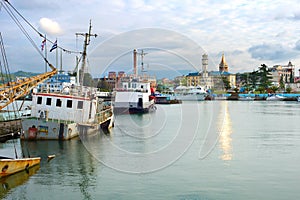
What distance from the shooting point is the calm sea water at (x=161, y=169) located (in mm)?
16781

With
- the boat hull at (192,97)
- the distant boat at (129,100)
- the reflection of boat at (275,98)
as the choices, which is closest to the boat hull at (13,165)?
the distant boat at (129,100)

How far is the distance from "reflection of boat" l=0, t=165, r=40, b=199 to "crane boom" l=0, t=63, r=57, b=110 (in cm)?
541

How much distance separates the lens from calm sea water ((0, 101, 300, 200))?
1678cm

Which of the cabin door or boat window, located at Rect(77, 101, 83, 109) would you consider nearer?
the cabin door

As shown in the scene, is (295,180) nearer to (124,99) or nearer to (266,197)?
(266,197)

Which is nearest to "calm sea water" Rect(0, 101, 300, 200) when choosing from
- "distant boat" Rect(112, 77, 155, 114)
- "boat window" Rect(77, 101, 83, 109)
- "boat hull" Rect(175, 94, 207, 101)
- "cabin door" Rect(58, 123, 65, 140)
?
"cabin door" Rect(58, 123, 65, 140)

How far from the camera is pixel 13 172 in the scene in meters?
18.5

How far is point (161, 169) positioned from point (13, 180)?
7493 mm

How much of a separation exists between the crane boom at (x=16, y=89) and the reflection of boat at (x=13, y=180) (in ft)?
17.8

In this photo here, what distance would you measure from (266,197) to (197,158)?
807cm

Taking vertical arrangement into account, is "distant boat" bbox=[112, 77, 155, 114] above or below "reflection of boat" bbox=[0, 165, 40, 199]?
above

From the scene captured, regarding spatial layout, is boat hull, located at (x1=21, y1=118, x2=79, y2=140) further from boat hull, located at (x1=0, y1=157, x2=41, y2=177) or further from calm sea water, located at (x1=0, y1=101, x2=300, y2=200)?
boat hull, located at (x1=0, y1=157, x2=41, y2=177)

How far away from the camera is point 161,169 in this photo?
827 inches

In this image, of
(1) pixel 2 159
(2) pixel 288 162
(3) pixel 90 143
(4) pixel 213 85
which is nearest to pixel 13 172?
(1) pixel 2 159
